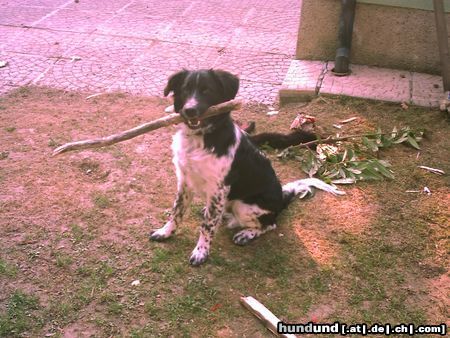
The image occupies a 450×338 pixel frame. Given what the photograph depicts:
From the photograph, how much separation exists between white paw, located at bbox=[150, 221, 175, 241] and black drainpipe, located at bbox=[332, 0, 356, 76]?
12.3 feet

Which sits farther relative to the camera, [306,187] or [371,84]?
[371,84]

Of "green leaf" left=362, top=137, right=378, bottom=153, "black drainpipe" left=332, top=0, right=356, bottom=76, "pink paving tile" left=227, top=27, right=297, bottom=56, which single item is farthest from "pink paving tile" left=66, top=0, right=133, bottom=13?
"green leaf" left=362, top=137, right=378, bottom=153

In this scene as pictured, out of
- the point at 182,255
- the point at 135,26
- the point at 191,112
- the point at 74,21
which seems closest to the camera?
the point at 191,112

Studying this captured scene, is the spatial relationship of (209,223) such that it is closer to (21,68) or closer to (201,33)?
(21,68)

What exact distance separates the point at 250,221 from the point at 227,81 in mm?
1263

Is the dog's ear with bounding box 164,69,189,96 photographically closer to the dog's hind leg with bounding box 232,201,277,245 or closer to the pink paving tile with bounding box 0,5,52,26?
the dog's hind leg with bounding box 232,201,277,245

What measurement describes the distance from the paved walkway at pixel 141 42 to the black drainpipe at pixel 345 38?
91 cm

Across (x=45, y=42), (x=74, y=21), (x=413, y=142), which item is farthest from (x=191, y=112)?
(x=74, y=21)

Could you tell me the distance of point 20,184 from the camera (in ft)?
15.6

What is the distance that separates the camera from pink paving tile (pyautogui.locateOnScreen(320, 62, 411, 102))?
20.4ft

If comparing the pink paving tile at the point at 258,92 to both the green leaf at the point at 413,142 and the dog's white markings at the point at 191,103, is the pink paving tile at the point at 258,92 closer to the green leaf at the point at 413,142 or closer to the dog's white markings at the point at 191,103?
the green leaf at the point at 413,142

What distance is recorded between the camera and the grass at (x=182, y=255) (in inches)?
135

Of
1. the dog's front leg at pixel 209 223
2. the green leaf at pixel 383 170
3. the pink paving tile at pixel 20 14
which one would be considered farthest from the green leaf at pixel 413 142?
the pink paving tile at pixel 20 14

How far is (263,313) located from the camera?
131 inches
